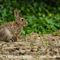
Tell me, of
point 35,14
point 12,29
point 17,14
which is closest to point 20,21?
point 12,29

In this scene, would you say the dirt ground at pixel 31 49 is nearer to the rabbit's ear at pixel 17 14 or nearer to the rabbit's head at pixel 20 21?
the rabbit's head at pixel 20 21

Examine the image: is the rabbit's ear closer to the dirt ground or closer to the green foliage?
the green foliage

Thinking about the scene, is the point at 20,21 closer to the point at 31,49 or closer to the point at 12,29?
the point at 12,29

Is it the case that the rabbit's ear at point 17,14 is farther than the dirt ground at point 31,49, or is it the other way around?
the rabbit's ear at point 17,14

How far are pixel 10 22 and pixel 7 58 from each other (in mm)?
2205

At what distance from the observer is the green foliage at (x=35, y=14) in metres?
9.16

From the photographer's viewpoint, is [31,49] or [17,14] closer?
[31,49]

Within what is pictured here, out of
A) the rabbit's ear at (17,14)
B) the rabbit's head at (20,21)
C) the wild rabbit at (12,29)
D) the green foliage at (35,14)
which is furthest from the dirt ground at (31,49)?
the rabbit's ear at (17,14)

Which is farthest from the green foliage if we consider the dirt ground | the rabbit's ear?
the dirt ground

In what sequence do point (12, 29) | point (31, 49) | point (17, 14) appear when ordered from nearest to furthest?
point (31, 49), point (12, 29), point (17, 14)

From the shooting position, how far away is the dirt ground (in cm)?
718

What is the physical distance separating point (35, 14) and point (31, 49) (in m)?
2.83

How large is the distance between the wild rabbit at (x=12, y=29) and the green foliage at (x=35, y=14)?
199 mm

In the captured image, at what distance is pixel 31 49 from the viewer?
751 cm
